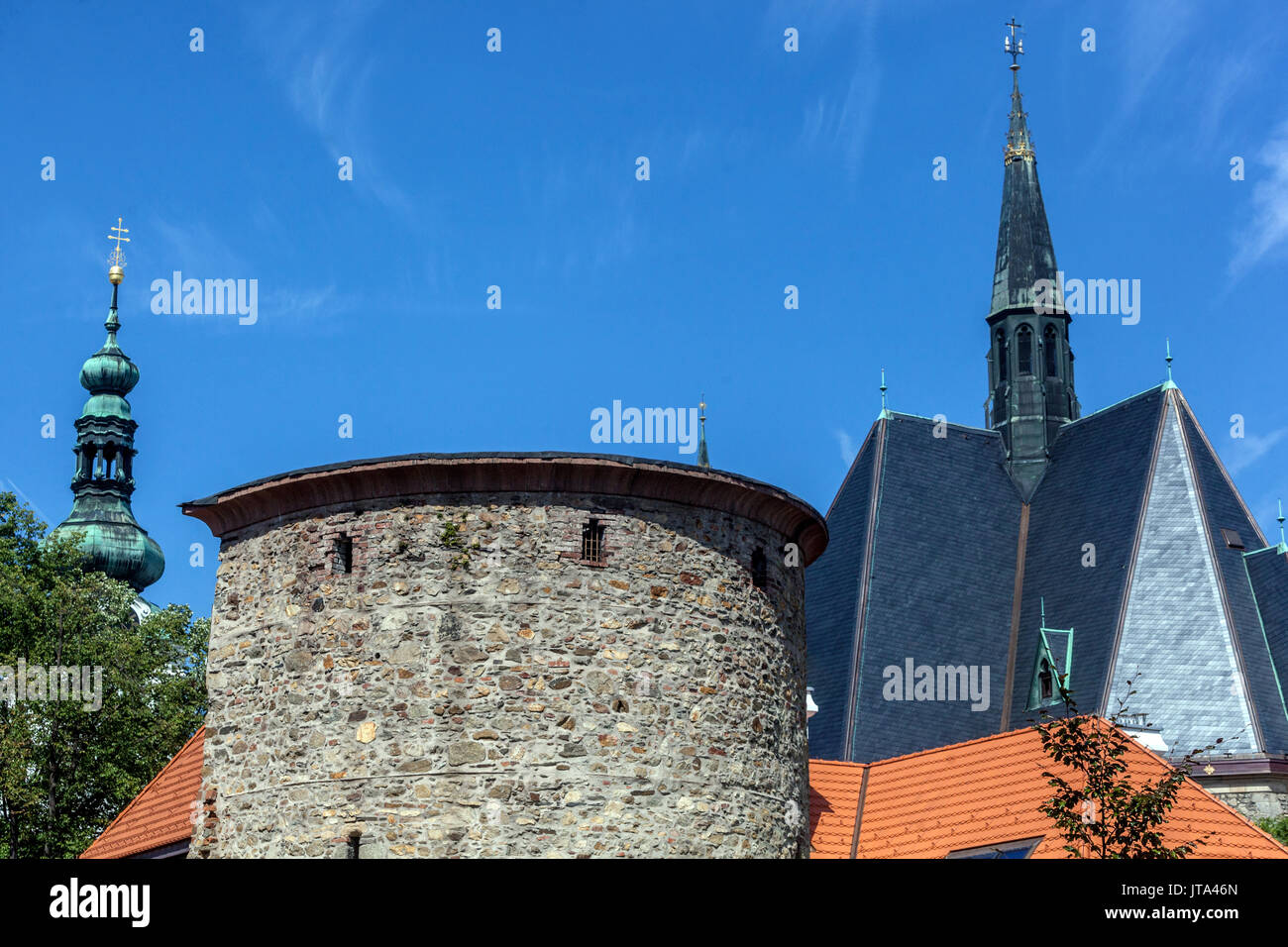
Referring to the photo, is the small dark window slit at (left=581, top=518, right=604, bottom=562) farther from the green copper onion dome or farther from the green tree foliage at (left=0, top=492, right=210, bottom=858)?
the green copper onion dome

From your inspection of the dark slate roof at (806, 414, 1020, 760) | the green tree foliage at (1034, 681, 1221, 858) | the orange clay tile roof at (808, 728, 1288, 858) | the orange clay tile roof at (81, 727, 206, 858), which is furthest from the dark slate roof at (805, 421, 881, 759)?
the green tree foliage at (1034, 681, 1221, 858)

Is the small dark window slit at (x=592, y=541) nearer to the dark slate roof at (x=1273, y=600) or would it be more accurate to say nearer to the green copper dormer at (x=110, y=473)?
the dark slate roof at (x=1273, y=600)

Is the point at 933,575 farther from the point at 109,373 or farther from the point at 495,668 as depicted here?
the point at 109,373

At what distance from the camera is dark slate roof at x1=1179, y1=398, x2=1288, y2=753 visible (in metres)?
41.0

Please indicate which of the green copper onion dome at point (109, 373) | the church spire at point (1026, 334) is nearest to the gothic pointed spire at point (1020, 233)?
the church spire at point (1026, 334)

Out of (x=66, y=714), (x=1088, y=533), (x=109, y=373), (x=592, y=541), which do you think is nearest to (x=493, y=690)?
(x=592, y=541)

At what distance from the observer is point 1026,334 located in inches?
2108

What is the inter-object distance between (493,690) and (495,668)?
21 cm

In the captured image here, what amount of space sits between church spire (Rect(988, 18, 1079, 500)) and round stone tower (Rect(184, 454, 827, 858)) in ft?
114

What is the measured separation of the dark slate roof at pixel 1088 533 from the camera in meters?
44.2

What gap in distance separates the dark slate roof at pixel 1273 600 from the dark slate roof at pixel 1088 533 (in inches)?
121

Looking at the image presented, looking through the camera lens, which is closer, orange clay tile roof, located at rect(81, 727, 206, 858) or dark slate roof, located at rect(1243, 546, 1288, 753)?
orange clay tile roof, located at rect(81, 727, 206, 858)
